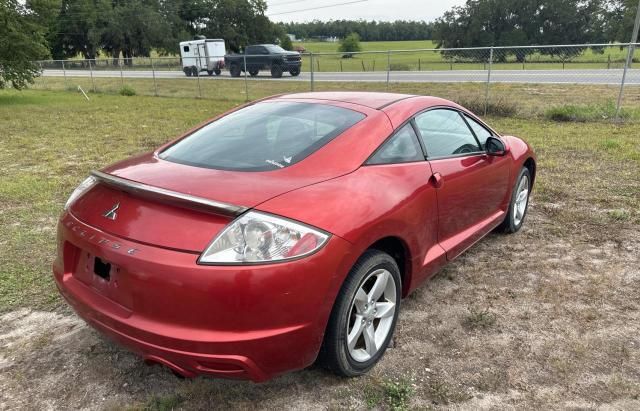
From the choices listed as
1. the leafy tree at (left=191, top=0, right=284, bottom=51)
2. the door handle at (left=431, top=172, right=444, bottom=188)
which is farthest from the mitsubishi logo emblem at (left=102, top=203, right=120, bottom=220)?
the leafy tree at (left=191, top=0, right=284, bottom=51)

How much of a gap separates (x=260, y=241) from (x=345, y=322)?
25.1 inches

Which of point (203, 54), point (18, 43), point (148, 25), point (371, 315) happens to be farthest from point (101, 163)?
point (148, 25)

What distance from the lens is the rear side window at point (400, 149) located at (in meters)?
2.87

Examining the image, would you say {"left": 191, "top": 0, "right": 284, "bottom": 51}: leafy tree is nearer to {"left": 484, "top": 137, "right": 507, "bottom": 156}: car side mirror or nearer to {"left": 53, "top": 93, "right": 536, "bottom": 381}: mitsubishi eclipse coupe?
{"left": 484, "top": 137, "right": 507, "bottom": 156}: car side mirror

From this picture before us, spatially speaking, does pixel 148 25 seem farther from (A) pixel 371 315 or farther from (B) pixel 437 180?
(A) pixel 371 315

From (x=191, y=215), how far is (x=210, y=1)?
251ft

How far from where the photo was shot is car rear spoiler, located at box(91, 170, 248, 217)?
A: 7.12ft

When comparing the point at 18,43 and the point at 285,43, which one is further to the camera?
the point at 285,43

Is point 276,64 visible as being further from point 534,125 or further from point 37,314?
point 37,314

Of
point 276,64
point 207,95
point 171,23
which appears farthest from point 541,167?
point 171,23

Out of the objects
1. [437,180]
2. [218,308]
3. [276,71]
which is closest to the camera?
[218,308]

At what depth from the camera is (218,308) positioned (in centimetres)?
206

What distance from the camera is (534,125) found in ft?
35.6

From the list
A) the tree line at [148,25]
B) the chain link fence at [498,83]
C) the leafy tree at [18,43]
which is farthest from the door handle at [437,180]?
the tree line at [148,25]
